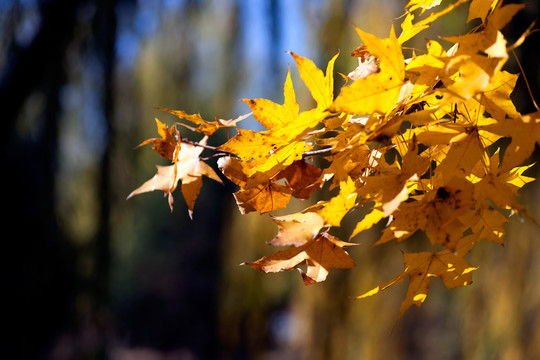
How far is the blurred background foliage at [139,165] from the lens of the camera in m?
1.27

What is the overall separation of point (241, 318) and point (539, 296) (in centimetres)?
103

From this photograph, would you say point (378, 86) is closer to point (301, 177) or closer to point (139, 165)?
point (301, 177)

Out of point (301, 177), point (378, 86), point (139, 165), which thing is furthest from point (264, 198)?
point (139, 165)

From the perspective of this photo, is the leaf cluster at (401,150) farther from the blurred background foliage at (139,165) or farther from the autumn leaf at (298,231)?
the blurred background foliage at (139,165)

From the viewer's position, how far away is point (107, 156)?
1.40 metres

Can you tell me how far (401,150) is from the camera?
314mm

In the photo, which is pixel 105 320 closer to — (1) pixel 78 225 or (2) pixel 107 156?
(1) pixel 78 225

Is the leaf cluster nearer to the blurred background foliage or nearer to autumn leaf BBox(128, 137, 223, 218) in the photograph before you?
autumn leaf BBox(128, 137, 223, 218)

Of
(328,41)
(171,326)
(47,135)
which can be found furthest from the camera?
(171,326)

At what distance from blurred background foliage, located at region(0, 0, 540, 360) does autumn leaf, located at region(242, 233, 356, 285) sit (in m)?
0.80

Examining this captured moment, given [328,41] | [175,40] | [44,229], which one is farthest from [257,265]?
[175,40]

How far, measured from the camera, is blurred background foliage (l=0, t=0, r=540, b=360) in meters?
1.27

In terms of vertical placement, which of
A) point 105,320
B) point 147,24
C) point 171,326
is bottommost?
point 171,326

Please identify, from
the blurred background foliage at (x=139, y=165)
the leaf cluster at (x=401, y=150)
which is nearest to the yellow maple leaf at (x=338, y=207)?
the leaf cluster at (x=401, y=150)
